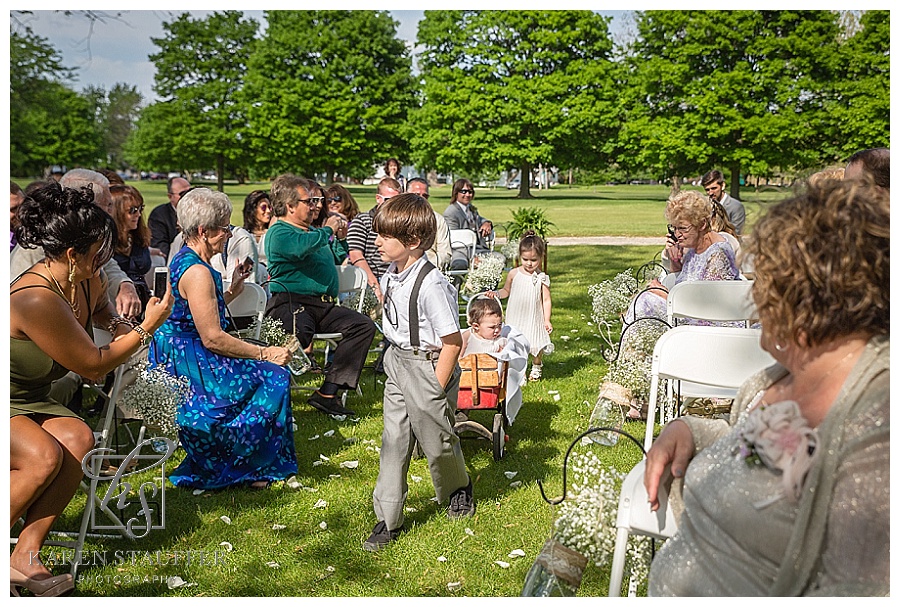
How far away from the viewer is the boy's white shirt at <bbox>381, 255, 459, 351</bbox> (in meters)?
3.93

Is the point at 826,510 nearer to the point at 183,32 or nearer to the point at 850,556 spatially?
the point at 850,556

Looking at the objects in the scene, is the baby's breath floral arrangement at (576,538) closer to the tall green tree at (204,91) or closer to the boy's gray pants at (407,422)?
the boy's gray pants at (407,422)

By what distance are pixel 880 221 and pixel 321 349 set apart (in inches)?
295

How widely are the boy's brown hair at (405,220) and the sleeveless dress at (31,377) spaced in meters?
1.53

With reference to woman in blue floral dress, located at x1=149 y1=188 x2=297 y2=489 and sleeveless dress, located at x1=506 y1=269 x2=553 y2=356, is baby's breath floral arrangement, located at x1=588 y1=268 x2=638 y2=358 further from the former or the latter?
woman in blue floral dress, located at x1=149 y1=188 x2=297 y2=489

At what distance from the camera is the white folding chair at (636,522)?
252cm

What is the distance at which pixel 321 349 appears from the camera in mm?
8891

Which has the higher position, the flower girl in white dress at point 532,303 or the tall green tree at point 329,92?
the tall green tree at point 329,92

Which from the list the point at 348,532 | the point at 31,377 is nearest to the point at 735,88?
the point at 348,532

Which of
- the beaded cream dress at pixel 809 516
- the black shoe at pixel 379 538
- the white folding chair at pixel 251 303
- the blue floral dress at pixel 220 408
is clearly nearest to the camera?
the beaded cream dress at pixel 809 516

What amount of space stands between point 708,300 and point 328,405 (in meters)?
3.18

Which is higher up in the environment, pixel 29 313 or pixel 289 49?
pixel 289 49

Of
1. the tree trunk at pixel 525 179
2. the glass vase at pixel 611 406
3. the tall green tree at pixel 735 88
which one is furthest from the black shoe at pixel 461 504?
the tree trunk at pixel 525 179
